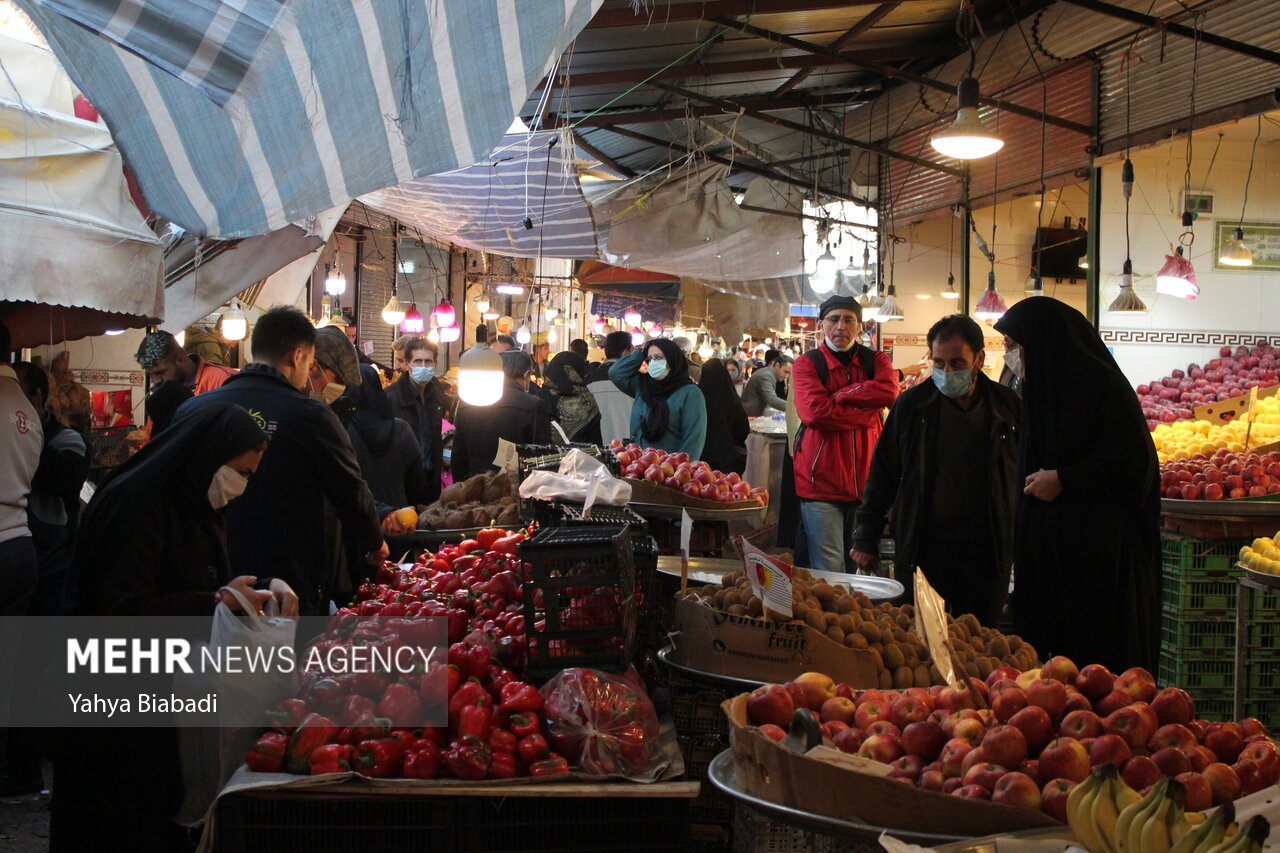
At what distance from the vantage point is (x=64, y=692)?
323cm

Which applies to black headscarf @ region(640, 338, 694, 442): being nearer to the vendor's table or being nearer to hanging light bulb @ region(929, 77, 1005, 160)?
hanging light bulb @ region(929, 77, 1005, 160)

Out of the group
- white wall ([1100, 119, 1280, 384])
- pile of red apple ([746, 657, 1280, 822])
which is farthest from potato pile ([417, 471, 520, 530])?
white wall ([1100, 119, 1280, 384])

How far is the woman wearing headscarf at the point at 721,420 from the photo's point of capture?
10156mm

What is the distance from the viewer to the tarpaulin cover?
392 cm

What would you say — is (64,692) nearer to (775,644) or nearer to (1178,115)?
(775,644)

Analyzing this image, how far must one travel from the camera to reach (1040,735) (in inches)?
89.7

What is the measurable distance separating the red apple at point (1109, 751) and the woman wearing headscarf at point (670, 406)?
20.5 ft

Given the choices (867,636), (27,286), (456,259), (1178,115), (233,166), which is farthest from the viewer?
(456,259)

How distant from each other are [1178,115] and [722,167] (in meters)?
3.94

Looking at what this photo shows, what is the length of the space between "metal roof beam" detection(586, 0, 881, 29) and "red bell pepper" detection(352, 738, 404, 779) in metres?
5.76

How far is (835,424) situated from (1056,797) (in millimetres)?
4696

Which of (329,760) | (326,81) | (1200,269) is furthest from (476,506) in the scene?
(1200,269)

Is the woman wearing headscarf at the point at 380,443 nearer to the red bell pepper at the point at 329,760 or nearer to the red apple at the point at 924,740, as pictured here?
the red bell pepper at the point at 329,760

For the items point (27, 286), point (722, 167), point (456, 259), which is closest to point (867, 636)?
point (27, 286)
